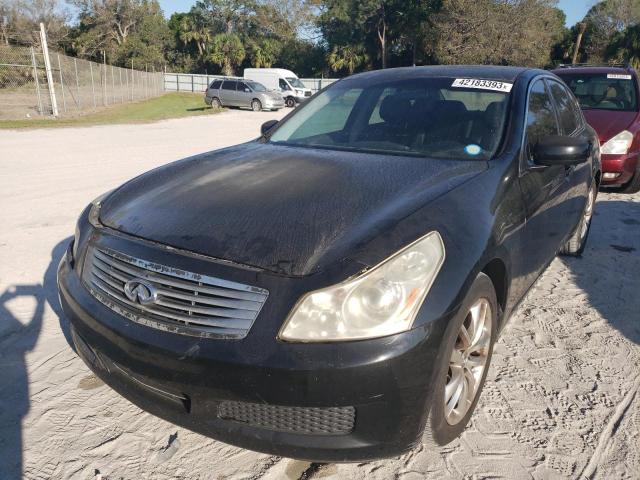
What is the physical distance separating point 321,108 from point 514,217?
5.78 ft

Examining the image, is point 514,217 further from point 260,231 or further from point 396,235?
point 260,231

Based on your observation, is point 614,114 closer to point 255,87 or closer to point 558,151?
point 558,151

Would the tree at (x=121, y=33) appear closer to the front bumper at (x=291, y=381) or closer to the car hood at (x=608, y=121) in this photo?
the car hood at (x=608, y=121)

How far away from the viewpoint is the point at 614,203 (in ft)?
21.4

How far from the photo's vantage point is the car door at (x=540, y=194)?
271cm

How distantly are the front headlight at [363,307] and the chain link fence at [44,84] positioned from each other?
65.0ft

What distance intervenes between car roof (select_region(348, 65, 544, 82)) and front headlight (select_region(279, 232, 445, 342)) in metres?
1.98

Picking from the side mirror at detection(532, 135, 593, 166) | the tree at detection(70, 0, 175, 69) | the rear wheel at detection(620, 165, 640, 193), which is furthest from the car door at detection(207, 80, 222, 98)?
the tree at detection(70, 0, 175, 69)

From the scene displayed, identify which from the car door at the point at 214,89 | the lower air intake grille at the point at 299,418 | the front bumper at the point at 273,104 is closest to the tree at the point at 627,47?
the front bumper at the point at 273,104

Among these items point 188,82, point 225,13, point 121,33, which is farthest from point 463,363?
point 121,33

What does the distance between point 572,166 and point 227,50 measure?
5646 centimetres

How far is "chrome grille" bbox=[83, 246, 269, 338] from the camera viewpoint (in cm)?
175

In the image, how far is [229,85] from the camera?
27.7m

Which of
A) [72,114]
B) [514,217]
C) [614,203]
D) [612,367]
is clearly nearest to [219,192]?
[514,217]
